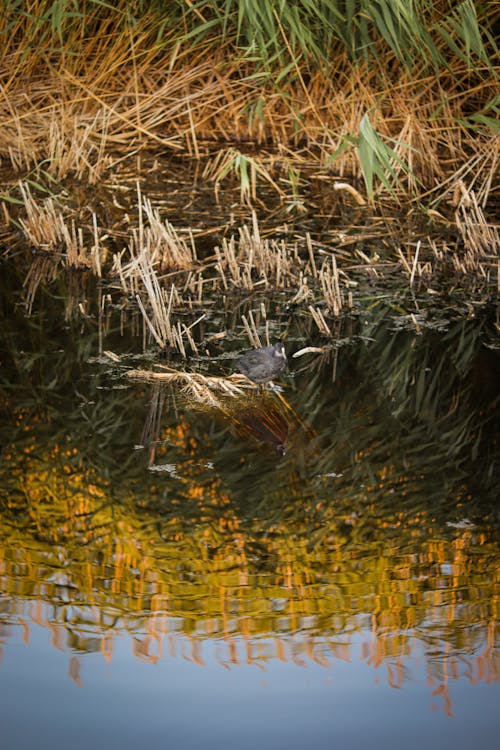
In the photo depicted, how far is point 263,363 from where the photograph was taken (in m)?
4.74

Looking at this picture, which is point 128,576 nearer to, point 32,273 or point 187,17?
point 32,273

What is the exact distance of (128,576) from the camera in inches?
142

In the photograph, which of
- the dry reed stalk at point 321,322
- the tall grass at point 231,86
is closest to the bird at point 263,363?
the dry reed stalk at point 321,322

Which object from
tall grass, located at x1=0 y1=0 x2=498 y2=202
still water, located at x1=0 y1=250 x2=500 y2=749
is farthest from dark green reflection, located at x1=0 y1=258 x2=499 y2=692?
tall grass, located at x1=0 y1=0 x2=498 y2=202

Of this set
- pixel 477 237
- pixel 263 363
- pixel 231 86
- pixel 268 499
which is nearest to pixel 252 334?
pixel 263 363

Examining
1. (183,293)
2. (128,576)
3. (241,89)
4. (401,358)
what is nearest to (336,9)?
(241,89)

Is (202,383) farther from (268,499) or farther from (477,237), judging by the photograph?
(477,237)

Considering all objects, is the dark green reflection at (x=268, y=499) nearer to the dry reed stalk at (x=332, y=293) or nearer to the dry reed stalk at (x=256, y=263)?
the dry reed stalk at (x=332, y=293)

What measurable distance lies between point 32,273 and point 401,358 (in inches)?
78.4

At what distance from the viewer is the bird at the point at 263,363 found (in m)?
4.73

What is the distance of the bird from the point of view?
4734 millimetres

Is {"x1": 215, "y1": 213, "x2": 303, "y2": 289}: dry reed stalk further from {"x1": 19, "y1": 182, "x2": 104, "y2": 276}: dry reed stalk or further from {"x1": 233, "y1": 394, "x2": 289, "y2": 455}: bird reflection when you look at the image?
{"x1": 233, "y1": 394, "x2": 289, "y2": 455}: bird reflection

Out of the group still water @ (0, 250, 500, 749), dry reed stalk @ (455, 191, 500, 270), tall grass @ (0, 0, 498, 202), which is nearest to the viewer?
still water @ (0, 250, 500, 749)

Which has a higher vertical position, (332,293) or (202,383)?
(332,293)
